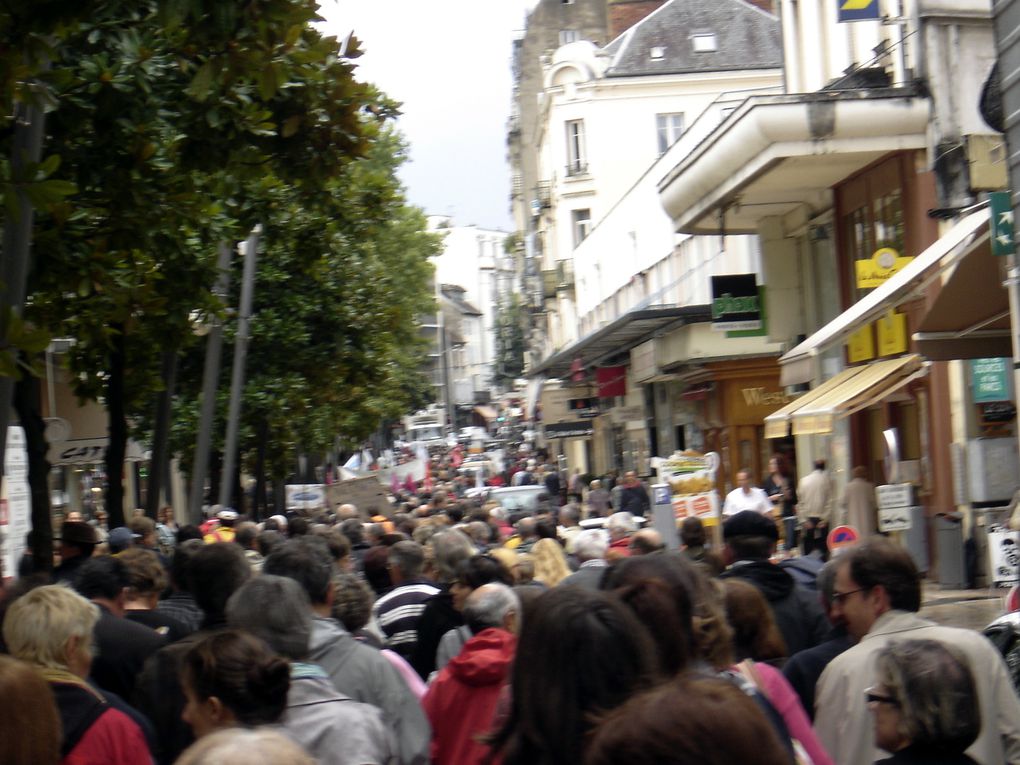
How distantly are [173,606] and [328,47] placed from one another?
3.93m

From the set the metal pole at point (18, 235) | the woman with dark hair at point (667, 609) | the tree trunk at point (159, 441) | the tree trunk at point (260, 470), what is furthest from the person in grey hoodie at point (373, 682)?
the tree trunk at point (260, 470)

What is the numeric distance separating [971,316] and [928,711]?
12318 millimetres

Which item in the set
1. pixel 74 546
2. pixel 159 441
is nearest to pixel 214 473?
pixel 159 441

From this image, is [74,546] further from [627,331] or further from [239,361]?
[627,331]

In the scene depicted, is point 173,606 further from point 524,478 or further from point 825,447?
point 524,478

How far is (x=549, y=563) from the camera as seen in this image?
32.3ft

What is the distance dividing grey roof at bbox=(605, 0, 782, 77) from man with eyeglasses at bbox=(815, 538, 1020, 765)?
54.0 m

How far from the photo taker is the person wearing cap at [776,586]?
732 centimetres

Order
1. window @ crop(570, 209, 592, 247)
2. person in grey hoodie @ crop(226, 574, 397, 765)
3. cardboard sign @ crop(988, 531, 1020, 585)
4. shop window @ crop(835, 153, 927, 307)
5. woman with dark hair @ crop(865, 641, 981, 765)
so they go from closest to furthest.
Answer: woman with dark hair @ crop(865, 641, 981, 765), person in grey hoodie @ crop(226, 574, 397, 765), cardboard sign @ crop(988, 531, 1020, 585), shop window @ crop(835, 153, 927, 307), window @ crop(570, 209, 592, 247)

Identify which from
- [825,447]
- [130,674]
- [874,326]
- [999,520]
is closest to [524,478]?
[825,447]

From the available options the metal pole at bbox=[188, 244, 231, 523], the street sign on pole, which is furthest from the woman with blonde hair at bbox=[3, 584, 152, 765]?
the metal pole at bbox=[188, 244, 231, 523]

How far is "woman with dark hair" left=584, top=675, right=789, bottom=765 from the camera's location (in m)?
2.16

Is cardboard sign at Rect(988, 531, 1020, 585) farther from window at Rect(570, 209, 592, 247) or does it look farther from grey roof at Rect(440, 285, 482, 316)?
grey roof at Rect(440, 285, 482, 316)

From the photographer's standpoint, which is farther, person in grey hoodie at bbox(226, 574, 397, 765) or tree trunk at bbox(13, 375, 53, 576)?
tree trunk at bbox(13, 375, 53, 576)
